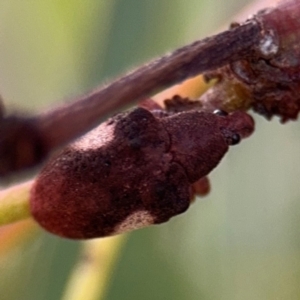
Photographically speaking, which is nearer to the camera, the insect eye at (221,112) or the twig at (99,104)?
the twig at (99,104)

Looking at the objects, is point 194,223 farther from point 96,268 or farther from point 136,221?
point 136,221

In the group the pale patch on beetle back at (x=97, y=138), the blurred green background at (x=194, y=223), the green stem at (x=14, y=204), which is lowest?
the blurred green background at (x=194, y=223)

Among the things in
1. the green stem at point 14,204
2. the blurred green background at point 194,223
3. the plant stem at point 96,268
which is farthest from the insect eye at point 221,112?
the blurred green background at point 194,223

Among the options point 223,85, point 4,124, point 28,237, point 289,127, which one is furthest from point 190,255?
point 4,124

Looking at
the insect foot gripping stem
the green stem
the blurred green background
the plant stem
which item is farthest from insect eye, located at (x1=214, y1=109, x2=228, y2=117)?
the blurred green background

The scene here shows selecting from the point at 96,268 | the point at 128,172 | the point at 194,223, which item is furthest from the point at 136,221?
the point at 194,223

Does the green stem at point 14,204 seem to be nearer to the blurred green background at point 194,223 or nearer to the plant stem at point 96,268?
the plant stem at point 96,268

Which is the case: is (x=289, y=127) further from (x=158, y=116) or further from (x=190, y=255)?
(x=158, y=116)

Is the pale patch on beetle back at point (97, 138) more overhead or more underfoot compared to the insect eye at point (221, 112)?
more overhead
